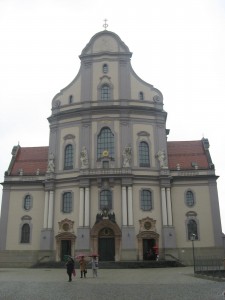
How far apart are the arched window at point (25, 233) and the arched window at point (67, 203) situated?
17.1ft

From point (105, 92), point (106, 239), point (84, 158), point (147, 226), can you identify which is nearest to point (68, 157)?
point (84, 158)

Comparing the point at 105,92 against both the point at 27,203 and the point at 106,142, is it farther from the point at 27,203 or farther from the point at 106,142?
the point at 27,203

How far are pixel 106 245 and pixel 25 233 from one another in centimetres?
1028

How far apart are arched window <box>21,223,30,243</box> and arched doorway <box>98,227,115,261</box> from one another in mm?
9086

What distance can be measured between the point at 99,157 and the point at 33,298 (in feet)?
94.3

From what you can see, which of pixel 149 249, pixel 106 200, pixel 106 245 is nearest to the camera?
pixel 149 249

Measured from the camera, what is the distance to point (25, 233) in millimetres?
42562

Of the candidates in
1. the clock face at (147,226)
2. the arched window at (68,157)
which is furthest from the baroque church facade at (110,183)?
the arched window at (68,157)

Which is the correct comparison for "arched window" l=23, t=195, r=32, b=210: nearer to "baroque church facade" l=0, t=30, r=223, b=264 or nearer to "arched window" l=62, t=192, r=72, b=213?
"baroque church facade" l=0, t=30, r=223, b=264

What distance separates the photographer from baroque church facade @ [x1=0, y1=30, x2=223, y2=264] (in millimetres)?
39344

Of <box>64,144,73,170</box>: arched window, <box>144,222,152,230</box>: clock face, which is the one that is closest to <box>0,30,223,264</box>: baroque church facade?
<box>144,222,152,230</box>: clock face

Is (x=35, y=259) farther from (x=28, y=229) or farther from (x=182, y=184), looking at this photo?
(x=182, y=184)

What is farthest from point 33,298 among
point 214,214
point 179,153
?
point 179,153

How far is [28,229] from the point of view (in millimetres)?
42656
